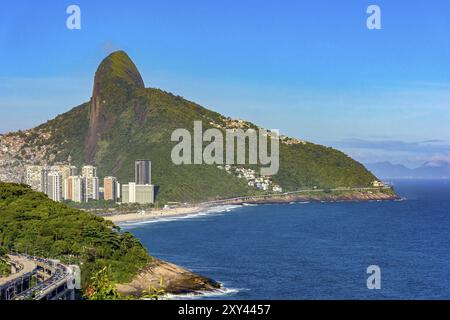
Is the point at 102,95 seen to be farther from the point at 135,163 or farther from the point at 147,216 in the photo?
the point at 147,216

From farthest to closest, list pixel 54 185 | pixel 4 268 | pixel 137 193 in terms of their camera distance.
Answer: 1. pixel 137 193
2. pixel 54 185
3. pixel 4 268

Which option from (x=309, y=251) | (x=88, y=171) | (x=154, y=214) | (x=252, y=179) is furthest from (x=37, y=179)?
(x=309, y=251)

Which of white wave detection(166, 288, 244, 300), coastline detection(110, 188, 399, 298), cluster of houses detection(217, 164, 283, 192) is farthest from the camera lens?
cluster of houses detection(217, 164, 283, 192)

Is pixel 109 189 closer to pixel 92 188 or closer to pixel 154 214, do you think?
pixel 92 188

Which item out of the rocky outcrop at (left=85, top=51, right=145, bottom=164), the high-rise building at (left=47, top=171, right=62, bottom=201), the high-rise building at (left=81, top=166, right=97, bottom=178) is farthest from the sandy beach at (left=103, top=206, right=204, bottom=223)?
the rocky outcrop at (left=85, top=51, right=145, bottom=164)


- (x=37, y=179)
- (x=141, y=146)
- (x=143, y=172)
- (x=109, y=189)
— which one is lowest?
(x=109, y=189)

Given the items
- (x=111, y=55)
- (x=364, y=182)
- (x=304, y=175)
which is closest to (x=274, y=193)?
(x=304, y=175)

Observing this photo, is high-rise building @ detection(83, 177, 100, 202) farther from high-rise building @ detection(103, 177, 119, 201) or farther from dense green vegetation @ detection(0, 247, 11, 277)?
dense green vegetation @ detection(0, 247, 11, 277)
